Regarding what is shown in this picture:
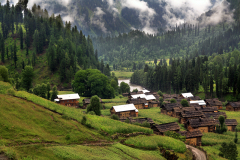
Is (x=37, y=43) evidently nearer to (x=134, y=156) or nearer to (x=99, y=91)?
(x=99, y=91)

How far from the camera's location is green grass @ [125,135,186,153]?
40.9 metres

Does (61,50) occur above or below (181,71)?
above

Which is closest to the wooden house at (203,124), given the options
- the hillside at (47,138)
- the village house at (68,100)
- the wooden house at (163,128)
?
the wooden house at (163,128)

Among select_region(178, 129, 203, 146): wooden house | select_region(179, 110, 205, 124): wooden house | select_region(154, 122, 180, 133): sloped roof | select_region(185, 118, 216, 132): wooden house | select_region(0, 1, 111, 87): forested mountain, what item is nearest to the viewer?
select_region(178, 129, 203, 146): wooden house

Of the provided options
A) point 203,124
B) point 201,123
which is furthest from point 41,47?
point 203,124

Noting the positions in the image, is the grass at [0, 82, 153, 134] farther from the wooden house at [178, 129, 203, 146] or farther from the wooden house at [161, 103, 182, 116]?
the wooden house at [161, 103, 182, 116]

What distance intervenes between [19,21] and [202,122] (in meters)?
183

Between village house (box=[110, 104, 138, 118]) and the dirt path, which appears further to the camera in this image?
village house (box=[110, 104, 138, 118])

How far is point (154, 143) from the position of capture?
42781mm

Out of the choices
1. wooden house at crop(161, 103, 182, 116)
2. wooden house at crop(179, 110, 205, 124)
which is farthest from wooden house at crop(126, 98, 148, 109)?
wooden house at crop(179, 110, 205, 124)

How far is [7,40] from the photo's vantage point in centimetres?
16162

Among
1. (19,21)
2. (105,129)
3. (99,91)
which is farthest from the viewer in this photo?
(19,21)

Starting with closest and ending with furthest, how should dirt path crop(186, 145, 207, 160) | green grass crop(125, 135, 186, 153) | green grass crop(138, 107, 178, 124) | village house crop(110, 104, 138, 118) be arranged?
1. green grass crop(125, 135, 186, 153)
2. dirt path crop(186, 145, 207, 160)
3. green grass crop(138, 107, 178, 124)
4. village house crop(110, 104, 138, 118)

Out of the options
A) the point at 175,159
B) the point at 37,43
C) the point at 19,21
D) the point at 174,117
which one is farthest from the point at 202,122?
the point at 19,21
